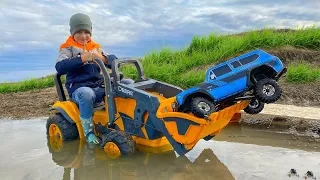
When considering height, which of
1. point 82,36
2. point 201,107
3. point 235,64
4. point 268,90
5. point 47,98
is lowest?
point 47,98

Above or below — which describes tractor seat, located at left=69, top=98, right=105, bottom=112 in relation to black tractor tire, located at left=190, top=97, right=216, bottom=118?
below

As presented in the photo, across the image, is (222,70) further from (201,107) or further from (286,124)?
(286,124)

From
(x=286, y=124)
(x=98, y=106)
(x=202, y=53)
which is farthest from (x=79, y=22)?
(x=202, y=53)

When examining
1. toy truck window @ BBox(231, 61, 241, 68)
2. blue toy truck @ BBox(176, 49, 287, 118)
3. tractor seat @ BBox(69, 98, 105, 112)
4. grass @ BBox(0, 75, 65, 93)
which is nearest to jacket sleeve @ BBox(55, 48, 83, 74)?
tractor seat @ BBox(69, 98, 105, 112)

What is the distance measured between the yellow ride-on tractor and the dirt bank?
7.37 ft

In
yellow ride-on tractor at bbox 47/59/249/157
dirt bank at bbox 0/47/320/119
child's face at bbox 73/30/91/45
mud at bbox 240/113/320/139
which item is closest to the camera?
yellow ride-on tractor at bbox 47/59/249/157

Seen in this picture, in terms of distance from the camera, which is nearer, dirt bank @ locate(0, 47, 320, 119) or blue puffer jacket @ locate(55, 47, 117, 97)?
blue puffer jacket @ locate(55, 47, 117, 97)

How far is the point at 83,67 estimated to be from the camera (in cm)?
461

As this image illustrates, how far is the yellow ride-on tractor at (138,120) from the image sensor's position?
3585 mm

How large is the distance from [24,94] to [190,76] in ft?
13.7

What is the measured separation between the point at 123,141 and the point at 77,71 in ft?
3.97

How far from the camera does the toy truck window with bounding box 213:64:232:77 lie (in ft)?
11.3

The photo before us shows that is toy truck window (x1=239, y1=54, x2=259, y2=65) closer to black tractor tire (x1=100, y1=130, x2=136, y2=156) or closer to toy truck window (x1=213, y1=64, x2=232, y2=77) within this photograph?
toy truck window (x1=213, y1=64, x2=232, y2=77)

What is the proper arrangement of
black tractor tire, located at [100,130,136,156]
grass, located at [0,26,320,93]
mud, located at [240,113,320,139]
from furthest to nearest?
grass, located at [0,26,320,93]
mud, located at [240,113,320,139]
black tractor tire, located at [100,130,136,156]
